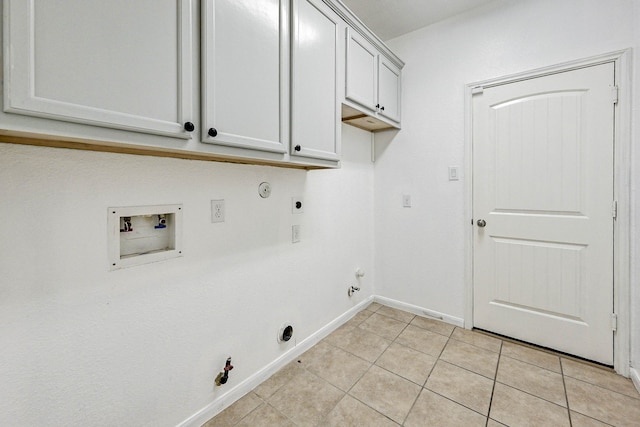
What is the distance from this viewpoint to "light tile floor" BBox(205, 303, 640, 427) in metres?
1.43

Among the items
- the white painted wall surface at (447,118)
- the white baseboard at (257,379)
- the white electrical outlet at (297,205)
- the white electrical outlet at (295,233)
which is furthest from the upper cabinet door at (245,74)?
the white painted wall surface at (447,118)

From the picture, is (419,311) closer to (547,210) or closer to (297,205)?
(547,210)

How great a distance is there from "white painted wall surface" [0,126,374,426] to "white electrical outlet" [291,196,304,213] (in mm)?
37

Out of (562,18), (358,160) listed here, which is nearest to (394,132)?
(358,160)

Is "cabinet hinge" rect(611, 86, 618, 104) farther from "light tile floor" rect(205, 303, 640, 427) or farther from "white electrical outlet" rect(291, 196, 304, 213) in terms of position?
"white electrical outlet" rect(291, 196, 304, 213)

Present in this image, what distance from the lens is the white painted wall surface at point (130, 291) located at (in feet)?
3.03

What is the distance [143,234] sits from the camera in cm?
123

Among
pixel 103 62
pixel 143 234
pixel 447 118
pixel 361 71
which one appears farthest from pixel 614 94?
pixel 143 234

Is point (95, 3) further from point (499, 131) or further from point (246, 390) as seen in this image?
point (499, 131)

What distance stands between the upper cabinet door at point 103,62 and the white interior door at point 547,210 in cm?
221

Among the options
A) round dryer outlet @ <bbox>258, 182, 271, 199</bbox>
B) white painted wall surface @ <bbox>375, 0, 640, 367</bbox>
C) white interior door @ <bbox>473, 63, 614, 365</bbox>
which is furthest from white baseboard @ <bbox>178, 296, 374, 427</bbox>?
white interior door @ <bbox>473, 63, 614, 365</bbox>

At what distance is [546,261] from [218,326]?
229cm

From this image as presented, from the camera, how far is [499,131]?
2143 millimetres

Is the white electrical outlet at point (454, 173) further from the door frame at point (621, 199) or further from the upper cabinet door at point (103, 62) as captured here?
the upper cabinet door at point (103, 62)
